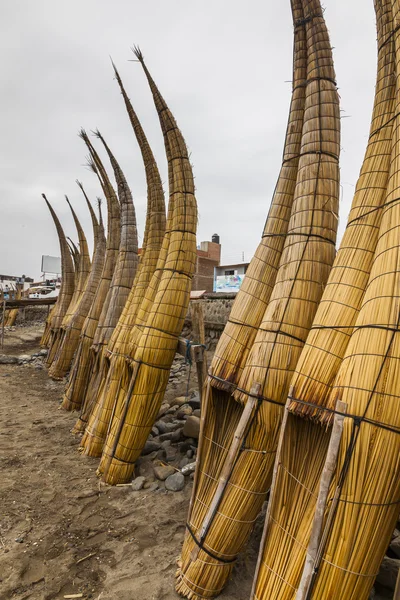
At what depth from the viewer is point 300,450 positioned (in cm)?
229

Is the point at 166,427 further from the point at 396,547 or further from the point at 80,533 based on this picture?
the point at 396,547

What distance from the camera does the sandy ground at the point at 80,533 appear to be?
8.41 feet

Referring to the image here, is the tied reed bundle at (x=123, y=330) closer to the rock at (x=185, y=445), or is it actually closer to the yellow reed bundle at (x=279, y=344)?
the rock at (x=185, y=445)

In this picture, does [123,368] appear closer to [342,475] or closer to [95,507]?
[95,507]

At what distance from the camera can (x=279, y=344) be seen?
2602 mm

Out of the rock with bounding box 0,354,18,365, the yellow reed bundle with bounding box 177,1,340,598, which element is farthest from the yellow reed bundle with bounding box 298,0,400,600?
the rock with bounding box 0,354,18,365

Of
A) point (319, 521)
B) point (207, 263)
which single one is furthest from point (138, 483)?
point (207, 263)

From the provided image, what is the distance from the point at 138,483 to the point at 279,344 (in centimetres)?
249

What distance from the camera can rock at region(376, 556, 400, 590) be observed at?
244cm

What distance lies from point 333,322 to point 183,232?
101 inches

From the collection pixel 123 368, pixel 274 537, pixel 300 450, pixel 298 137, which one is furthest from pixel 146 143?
pixel 274 537

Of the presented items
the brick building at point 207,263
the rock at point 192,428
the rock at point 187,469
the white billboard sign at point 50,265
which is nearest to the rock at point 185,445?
the rock at point 192,428

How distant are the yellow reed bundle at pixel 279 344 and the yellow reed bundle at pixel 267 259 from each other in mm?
182

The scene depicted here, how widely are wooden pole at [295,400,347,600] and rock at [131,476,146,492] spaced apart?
7.94 ft
